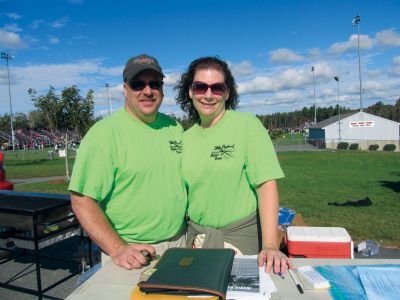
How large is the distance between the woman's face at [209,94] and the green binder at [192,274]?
113 centimetres

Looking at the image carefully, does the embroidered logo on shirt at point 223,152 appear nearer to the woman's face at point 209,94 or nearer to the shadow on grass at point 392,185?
the woman's face at point 209,94

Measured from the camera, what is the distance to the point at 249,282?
1.53 m

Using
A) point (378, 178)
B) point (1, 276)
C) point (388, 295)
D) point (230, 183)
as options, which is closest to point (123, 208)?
point (230, 183)

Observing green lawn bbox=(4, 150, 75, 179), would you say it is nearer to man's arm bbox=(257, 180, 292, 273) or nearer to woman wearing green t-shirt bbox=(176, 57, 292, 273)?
woman wearing green t-shirt bbox=(176, 57, 292, 273)

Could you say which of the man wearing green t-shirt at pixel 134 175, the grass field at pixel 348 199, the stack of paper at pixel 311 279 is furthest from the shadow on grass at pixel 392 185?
the stack of paper at pixel 311 279

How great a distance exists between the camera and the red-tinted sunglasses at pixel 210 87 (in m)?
2.59

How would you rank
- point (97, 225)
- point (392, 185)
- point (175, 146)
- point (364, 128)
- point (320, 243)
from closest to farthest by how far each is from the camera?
point (97, 225) < point (175, 146) < point (320, 243) < point (392, 185) < point (364, 128)

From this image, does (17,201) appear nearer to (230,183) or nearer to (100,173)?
(100,173)

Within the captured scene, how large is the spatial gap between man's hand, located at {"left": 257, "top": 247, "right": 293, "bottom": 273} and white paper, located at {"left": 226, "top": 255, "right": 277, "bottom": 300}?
0.03 m

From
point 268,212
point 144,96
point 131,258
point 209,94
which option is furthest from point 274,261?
point 144,96

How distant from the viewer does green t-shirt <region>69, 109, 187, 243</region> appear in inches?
88.0

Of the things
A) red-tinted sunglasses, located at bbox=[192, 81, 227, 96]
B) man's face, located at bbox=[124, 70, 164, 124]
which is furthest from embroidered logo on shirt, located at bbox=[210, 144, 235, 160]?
man's face, located at bbox=[124, 70, 164, 124]

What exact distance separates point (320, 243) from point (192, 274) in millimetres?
2051

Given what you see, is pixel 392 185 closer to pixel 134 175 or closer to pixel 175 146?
pixel 175 146
